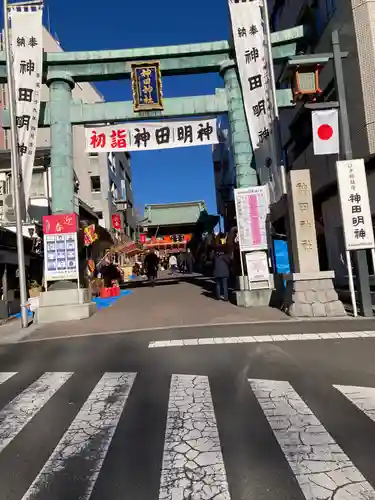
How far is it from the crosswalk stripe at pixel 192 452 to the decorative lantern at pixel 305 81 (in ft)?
28.4

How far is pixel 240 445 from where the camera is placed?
11.6 ft

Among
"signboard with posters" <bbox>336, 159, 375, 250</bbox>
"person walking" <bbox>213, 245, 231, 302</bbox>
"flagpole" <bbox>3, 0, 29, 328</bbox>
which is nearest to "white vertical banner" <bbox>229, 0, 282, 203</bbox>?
"person walking" <bbox>213, 245, 231, 302</bbox>

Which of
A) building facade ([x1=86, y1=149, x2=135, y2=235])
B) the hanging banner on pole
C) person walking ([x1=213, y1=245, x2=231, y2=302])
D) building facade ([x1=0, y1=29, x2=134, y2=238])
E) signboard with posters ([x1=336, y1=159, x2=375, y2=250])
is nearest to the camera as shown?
signboard with posters ([x1=336, y1=159, x2=375, y2=250])

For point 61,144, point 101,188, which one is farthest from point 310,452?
point 101,188

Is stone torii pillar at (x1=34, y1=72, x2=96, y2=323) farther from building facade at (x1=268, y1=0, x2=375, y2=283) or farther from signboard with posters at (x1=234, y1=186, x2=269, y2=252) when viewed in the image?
building facade at (x1=268, y1=0, x2=375, y2=283)

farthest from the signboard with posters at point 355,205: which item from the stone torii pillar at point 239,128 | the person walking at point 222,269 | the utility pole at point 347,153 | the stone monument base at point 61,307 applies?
the stone monument base at point 61,307

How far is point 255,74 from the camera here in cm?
1387

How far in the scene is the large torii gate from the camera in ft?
46.1

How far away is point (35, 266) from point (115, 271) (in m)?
4.16

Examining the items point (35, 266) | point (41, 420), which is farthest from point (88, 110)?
point (41, 420)

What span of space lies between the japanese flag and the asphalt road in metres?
5.53

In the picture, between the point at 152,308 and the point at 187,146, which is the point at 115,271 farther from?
the point at 187,146

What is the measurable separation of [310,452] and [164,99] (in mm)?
12918

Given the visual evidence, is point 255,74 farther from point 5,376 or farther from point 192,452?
point 192,452
